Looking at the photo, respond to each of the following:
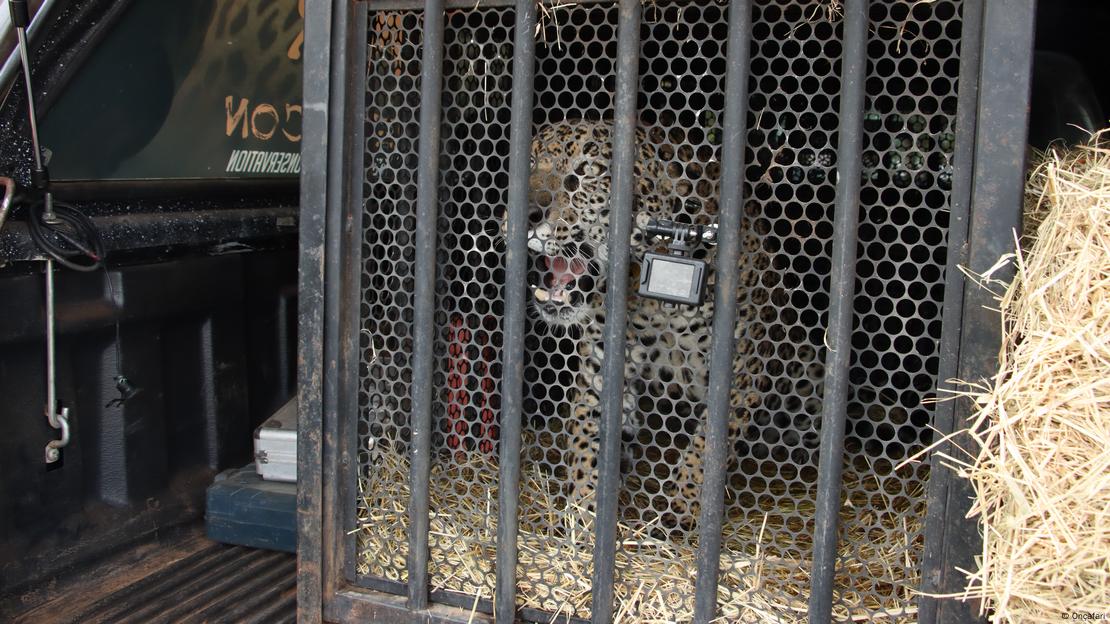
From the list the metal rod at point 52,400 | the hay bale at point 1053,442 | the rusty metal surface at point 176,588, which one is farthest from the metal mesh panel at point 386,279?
the hay bale at point 1053,442

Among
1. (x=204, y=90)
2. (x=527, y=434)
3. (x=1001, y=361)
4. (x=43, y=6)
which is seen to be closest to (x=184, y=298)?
(x=204, y=90)

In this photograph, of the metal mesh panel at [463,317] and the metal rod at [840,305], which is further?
the metal mesh panel at [463,317]

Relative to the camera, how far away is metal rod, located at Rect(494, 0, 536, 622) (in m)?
2.03

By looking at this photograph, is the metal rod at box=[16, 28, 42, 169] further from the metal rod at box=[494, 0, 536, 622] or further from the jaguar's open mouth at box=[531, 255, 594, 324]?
the jaguar's open mouth at box=[531, 255, 594, 324]

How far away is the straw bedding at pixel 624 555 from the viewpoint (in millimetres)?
1970

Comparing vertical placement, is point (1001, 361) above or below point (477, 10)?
below

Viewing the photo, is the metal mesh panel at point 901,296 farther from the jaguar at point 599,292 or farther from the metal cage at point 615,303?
the jaguar at point 599,292

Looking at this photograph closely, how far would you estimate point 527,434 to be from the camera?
2523 mm

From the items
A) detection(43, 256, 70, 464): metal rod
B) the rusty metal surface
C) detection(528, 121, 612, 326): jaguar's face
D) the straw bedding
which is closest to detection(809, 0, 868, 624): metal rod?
the straw bedding

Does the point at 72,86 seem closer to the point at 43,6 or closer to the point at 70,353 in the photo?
the point at 43,6

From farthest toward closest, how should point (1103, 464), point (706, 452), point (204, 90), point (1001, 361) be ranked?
point (204, 90)
point (706, 452)
point (1001, 361)
point (1103, 464)

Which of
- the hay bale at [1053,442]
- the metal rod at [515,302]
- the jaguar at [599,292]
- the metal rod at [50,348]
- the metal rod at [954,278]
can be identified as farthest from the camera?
the metal rod at [50,348]

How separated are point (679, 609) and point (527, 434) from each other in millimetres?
691

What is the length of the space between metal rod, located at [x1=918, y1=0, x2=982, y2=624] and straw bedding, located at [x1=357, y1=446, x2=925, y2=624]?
0.08 meters
